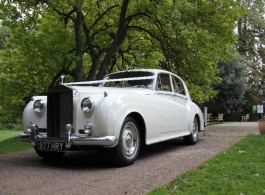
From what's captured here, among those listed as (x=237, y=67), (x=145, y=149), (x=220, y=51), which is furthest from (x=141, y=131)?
(x=237, y=67)

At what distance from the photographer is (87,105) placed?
5418mm

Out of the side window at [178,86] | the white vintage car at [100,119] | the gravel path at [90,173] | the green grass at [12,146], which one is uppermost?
the side window at [178,86]

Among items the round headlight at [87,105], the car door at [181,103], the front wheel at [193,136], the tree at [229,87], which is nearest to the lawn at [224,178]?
the car door at [181,103]

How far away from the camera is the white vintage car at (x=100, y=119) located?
533 cm

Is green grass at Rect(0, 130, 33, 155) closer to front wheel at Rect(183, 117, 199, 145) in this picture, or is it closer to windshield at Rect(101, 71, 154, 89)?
windshield at Rect(101, 71, 154, 89)

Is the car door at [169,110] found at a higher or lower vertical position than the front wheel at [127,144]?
higher

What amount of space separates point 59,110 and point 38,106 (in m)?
0.58

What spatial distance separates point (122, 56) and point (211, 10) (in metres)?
5.31

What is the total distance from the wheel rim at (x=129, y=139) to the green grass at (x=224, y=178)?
1.23m

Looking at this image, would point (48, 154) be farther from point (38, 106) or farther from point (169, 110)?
point (169, 110)

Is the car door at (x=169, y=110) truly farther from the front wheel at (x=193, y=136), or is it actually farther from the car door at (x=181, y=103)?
the front wheel at (x=193, y=136)

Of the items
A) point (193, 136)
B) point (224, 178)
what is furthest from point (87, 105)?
point (193, 136)

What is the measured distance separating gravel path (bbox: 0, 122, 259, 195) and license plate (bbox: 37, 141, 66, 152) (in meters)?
0.35

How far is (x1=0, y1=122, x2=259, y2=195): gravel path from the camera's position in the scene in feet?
13.7
